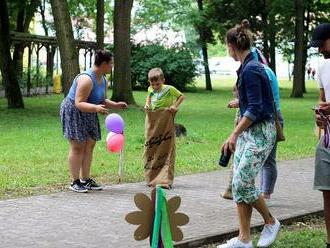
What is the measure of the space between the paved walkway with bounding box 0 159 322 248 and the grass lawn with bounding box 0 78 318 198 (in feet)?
2.79

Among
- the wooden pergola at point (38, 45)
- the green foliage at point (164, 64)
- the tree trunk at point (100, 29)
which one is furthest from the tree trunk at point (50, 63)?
the tree trunk at point (100, 29)

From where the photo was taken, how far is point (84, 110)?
8164 mm

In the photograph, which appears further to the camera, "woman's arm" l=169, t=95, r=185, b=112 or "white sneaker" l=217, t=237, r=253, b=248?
"woman's arm" l=169, t=95, r=185, b=112

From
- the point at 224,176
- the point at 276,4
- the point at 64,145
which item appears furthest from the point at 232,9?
the point at 224,176

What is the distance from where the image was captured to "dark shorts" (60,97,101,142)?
8.40 meters

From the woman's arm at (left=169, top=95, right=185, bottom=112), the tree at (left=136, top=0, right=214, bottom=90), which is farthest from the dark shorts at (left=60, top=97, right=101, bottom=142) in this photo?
the tree at (left=136, top=0, right=214, bottom=90)

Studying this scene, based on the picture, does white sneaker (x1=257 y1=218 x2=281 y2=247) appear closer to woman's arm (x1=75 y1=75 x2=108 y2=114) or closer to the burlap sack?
woman's arm (x1=75 y1=75 x2=108 y2=114)

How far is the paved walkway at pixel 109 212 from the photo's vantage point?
6.26 m

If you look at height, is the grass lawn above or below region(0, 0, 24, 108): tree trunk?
below

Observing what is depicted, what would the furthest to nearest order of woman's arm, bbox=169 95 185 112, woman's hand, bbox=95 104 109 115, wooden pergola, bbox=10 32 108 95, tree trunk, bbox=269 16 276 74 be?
tree trunk, bbox=269 16 276 74 → wooden pergola, bbox=10 32 108 95 → woman's arm, bbox=169 95 185 112 → woman's hand, bbox=95 104 109 115

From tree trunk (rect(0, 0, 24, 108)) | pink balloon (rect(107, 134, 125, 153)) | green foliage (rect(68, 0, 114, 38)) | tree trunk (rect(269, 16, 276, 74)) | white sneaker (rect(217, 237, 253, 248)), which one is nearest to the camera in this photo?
white sneaker (rect(217, 237, 253, 248))

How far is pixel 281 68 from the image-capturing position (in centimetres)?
9362

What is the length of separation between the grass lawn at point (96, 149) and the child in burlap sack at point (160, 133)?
0.73 meters

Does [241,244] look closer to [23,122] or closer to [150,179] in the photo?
[150,179]
